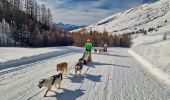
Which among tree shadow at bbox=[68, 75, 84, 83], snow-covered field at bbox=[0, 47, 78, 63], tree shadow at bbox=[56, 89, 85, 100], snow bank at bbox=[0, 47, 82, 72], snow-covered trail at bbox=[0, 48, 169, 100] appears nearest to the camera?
tree shadow at bbox=[56, 89, 85, 100]

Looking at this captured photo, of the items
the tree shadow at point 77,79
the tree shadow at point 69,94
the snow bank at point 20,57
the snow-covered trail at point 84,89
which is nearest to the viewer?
the tree shadow at point 69,94

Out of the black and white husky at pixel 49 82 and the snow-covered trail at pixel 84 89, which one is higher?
the black and white husky at pixel 49 82

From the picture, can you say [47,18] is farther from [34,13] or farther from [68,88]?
[68,88]

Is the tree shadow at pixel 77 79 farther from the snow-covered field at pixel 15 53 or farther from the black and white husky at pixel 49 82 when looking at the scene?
the snow-covered field at pixel 15 53

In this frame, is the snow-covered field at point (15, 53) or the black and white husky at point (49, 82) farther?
the snow-covered field at point (15, 53)

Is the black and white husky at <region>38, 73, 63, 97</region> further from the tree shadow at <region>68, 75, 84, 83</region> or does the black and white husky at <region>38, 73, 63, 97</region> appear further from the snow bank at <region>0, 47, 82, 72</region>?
the snow bank at <region>0, 47, 82, 72</region>

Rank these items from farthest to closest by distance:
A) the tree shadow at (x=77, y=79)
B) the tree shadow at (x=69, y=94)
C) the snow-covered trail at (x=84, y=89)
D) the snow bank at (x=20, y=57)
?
the snow bank at (x=20, y=57) → the tree shadow at (x=77, y=79) → the snow-covered trail at (x=84, y=89) → the tree shadow at (x=69, y=94)

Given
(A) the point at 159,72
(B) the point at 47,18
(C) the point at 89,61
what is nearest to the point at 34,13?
(B) the point at 47,18

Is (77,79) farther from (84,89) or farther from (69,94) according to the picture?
(69,94)

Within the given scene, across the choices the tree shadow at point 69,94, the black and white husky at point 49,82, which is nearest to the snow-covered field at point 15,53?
the black and white husky at point 49,82

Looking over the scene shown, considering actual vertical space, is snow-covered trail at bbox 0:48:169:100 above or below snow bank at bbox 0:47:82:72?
below

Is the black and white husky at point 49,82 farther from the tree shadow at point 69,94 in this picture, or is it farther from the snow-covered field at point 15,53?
the snow-covered field at point 15,53

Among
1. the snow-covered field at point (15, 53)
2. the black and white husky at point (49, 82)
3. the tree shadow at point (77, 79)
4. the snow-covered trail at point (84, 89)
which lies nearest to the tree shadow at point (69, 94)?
the snow-covered trail at point (84, 89)

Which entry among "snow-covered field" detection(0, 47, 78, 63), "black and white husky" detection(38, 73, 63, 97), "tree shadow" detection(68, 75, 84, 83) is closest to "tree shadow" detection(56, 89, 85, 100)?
"black and white husky" detection(38, 73, 63, 97)
